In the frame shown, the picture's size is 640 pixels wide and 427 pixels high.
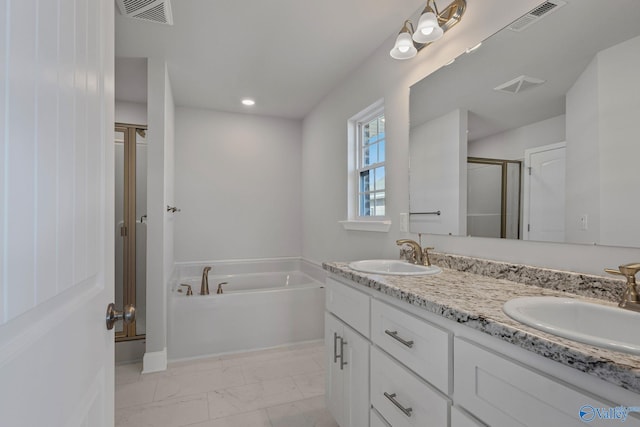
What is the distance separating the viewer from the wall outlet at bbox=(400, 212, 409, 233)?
1.99 metres

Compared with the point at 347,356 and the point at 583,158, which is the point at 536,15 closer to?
the point at 583,158

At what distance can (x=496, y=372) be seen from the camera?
74cm

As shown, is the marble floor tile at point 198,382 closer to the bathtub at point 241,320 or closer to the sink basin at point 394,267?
the bathtub at point 241,320

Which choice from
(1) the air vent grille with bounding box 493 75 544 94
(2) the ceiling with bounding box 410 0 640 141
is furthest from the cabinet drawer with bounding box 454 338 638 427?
(1) the air vent grille with bounding box 493 75 544 94

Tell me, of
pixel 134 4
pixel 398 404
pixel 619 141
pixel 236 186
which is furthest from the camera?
pixel 236 186

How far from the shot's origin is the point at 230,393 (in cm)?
212

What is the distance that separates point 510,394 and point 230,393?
1.93 metres

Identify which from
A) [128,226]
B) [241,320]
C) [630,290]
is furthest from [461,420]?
[128,226]

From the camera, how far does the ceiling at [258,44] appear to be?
1.88 m

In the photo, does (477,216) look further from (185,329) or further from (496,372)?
(185,329)

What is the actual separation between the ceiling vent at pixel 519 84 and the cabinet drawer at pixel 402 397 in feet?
4.00
